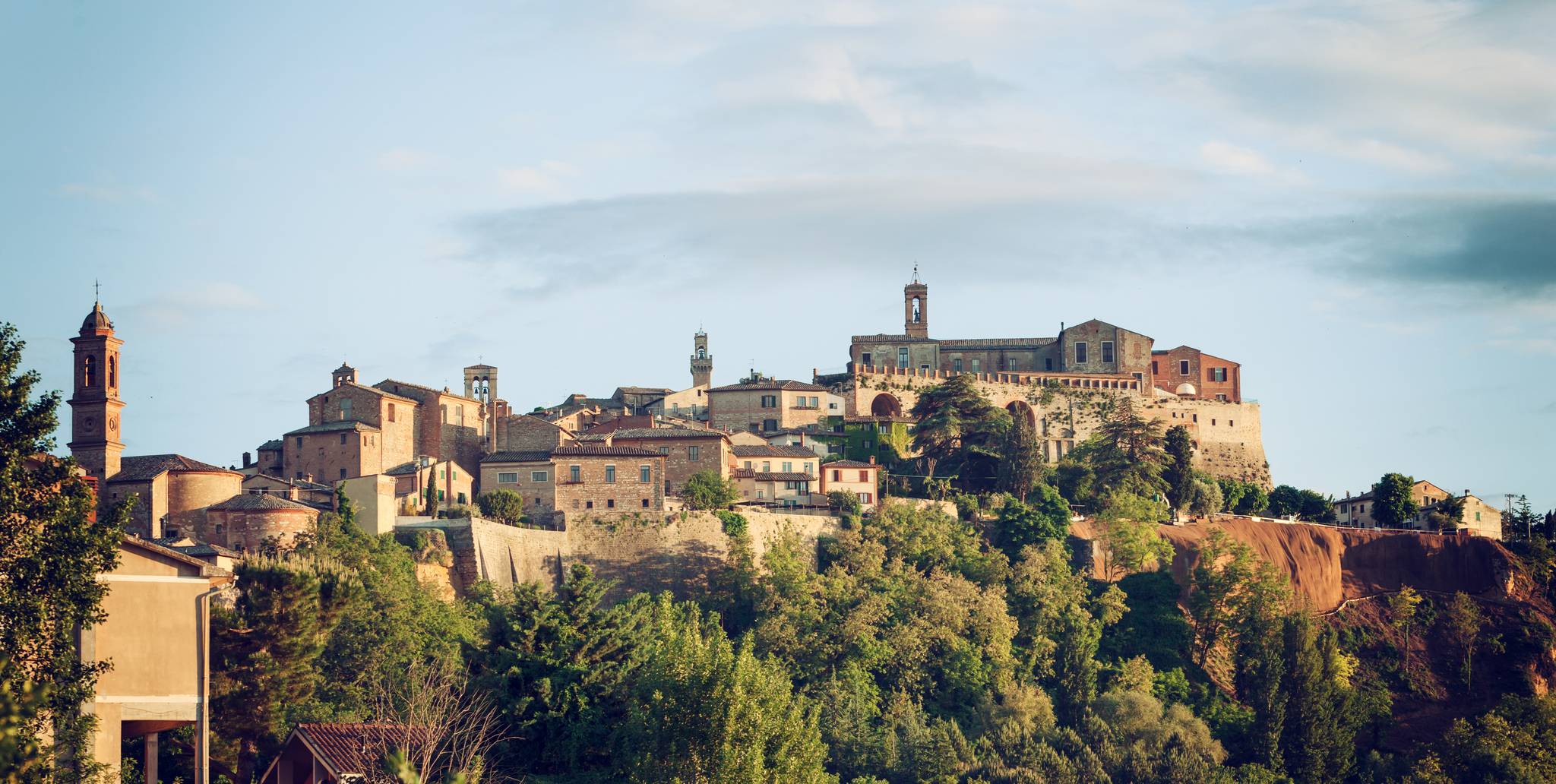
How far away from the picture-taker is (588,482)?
230 ft

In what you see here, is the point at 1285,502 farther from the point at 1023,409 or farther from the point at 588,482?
→ the point at 588,482

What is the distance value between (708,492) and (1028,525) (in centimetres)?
1416

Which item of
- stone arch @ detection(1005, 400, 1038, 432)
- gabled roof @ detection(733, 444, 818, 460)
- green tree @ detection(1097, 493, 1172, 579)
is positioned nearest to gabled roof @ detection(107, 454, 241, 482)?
gabled roof @ detection(733, 444, 818, 460)

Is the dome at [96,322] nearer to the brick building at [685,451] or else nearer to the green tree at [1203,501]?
the brick building at [685,451]

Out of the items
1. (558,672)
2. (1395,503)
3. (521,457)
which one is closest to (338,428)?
(521,457)

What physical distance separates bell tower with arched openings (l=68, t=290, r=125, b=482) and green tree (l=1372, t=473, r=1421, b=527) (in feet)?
216

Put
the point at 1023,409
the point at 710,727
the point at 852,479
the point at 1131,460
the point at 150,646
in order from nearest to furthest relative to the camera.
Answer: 1. the point at 150,646
2. the point at 710,727
3. the point at 852,479
4. the point at 1131,460
5. the point at 1023,409

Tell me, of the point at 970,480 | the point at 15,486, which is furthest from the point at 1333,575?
the point at 15,486

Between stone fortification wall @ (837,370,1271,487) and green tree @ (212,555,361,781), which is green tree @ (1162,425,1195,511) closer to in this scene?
stone fortification wall @ (837,370,1271,487)

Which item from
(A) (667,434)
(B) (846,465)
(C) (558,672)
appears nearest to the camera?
(C) (558,672)

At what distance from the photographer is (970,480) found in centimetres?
8800

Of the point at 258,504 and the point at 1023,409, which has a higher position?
the point at 1023,409

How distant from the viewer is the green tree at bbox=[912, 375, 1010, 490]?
289 feet

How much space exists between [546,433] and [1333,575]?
38322 millimetres
